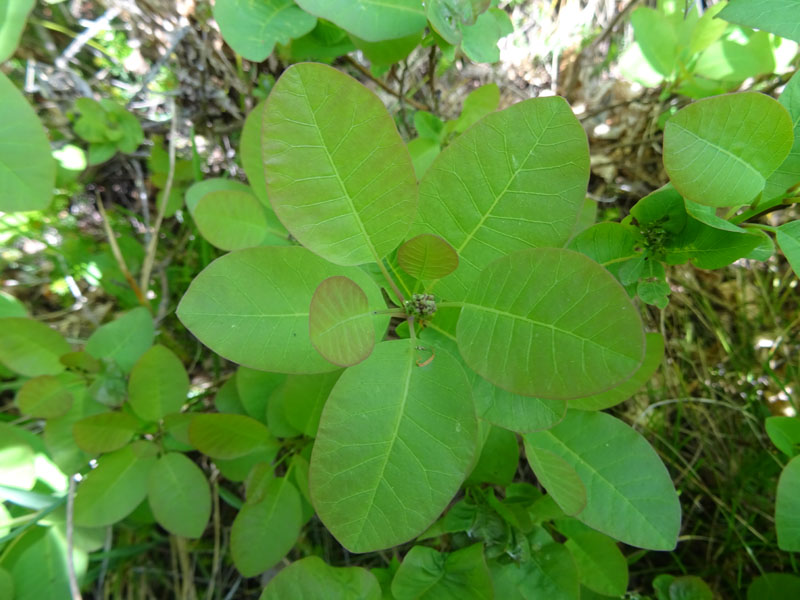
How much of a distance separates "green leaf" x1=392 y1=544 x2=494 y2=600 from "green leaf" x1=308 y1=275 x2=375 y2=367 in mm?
567

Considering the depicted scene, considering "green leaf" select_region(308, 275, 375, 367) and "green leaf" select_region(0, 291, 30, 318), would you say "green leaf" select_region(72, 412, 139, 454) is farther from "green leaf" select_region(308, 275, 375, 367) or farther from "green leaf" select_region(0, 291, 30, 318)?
"green leaf" select_region(308, 275, 375, 367)

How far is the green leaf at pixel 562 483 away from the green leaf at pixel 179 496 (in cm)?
84

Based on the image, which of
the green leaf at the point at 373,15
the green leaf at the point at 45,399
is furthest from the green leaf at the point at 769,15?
the green leaf at the point at 45,399

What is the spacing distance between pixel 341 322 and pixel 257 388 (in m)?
0.63

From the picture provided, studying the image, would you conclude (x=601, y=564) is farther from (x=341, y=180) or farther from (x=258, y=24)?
(x=258, y=24)

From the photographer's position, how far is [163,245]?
1.99 m

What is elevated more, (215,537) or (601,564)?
(601,564)

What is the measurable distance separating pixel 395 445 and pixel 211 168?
5.30 ft

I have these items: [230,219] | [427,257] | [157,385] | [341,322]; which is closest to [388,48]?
[230,219]

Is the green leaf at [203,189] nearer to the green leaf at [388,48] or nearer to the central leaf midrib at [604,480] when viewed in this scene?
the green leaf at [388,48]

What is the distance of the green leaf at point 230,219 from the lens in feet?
3.86

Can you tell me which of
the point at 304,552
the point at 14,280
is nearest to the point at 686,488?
the point at 304,552

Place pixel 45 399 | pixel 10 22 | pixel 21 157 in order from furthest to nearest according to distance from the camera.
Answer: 1. pixel 45 399
2. pixel 10 22
3. pixel 21 157

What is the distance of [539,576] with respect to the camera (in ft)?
3.54
